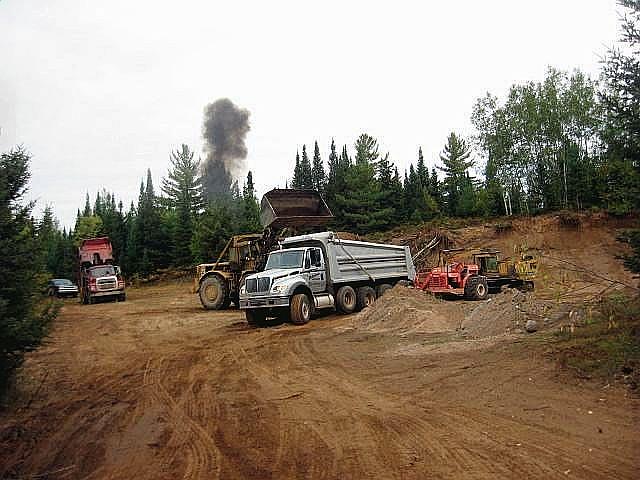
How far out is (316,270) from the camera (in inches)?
705

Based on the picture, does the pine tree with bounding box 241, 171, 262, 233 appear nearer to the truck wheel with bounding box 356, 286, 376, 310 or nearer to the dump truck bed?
the dump truck bed

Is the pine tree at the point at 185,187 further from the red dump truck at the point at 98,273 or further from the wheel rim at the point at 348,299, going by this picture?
the wheel rim at the point at 348,299

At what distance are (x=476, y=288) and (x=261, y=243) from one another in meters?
8.45

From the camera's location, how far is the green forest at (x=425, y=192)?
7328 mm

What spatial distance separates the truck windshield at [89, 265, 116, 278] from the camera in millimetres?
30375

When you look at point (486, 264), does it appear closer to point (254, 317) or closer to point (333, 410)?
point (254, 317)

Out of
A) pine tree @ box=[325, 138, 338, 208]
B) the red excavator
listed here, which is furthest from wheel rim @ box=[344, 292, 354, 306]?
pine tree @ box=[325, 138, 338, 208]

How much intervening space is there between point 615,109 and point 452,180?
52301 mm

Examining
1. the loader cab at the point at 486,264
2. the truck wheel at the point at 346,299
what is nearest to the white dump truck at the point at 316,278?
the truck wheel at the point at 346,299

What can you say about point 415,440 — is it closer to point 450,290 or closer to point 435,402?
point 435,402

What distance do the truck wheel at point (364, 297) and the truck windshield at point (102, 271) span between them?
1706cm

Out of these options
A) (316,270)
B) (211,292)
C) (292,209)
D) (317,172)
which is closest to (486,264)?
(292,209)

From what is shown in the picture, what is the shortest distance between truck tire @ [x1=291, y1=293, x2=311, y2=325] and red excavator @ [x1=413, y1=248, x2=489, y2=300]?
17.9 ft

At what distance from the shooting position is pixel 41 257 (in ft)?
25.2
